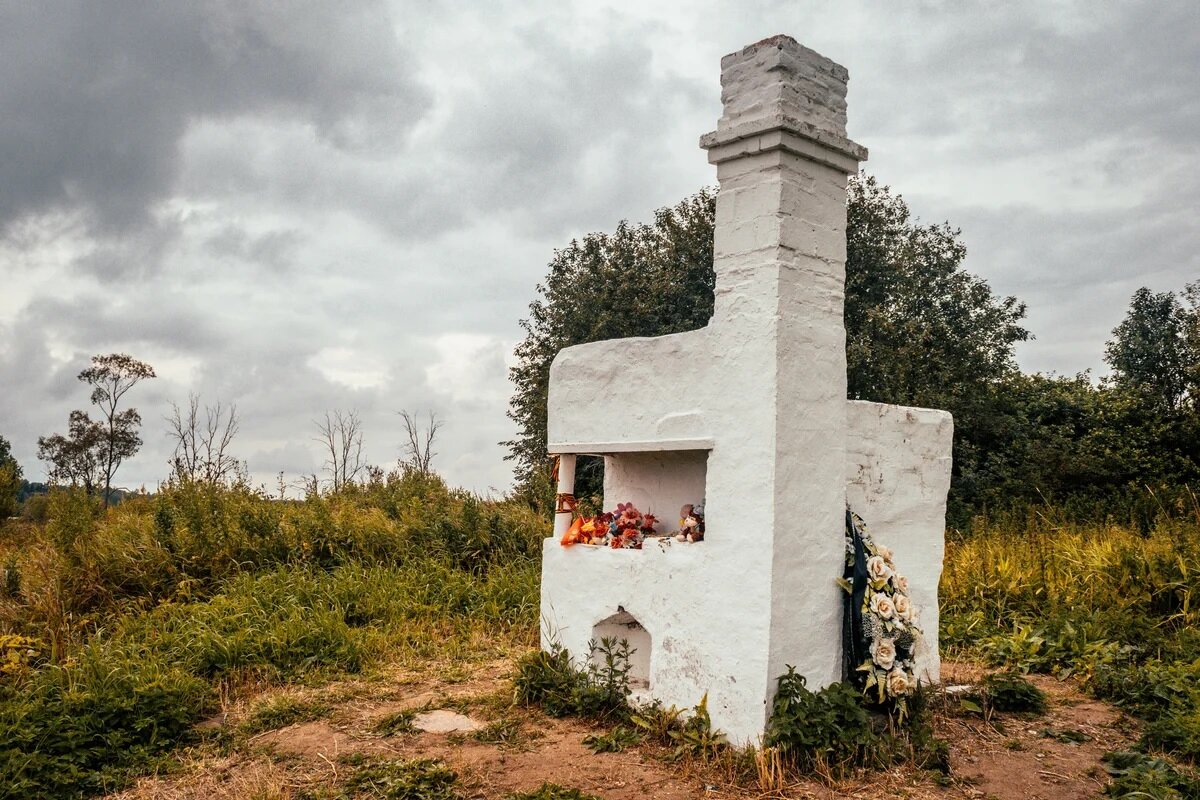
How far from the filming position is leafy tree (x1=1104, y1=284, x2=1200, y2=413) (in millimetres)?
17125

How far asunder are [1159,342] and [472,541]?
19.0 m

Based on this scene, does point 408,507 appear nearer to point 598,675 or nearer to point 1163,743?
point 598,675

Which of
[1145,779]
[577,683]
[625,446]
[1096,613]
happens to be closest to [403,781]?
[577,683]

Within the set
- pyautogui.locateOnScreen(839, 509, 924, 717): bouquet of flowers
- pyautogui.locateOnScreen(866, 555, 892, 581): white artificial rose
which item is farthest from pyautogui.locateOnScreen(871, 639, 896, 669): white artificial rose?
pyautogui.locateOnScreen(866, 555, 892, 581): white artificial rose

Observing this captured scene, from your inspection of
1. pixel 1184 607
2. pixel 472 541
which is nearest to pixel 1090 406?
pixel 1184 607

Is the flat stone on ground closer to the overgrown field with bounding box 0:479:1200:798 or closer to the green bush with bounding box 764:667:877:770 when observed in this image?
the overgrown field with bounding box 0:479:1200:798

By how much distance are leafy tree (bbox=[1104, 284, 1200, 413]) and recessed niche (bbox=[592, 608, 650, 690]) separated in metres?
14.0

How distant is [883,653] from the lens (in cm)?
502

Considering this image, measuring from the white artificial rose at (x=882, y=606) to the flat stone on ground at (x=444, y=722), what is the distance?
2511 mm

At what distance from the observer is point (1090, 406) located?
17203 mm

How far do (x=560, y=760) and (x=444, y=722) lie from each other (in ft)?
3.51

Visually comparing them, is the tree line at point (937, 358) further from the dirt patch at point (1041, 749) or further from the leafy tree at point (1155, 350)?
the dirt patch at point (1041, 749)

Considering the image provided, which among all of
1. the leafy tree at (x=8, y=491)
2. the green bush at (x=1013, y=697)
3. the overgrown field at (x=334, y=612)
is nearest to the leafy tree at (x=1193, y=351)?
the overgrown field at (x=334, y=612)

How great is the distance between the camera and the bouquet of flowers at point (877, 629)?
198 inches
